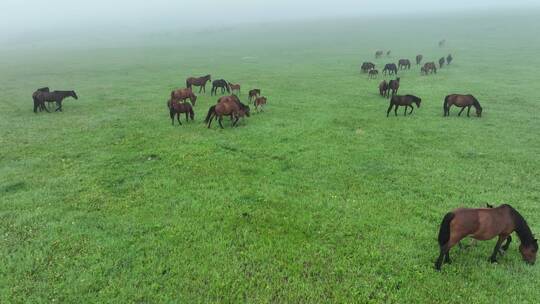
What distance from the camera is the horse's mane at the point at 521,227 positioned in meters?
7.97

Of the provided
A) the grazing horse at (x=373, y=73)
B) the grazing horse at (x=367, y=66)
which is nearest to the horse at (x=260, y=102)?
the grazing horse at (x=373, y=73)

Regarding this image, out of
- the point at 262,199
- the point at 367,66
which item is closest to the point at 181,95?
the point at 262,199

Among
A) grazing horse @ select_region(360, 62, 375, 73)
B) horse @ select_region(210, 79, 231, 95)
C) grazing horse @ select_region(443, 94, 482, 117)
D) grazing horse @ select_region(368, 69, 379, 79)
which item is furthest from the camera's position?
grazing horse @ select_region(360, 62, 375, 73)

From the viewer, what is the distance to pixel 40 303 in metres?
7.18

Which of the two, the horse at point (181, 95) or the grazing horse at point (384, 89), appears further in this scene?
the grazing horse at point (384, 89)

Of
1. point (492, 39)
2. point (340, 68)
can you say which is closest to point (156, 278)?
point (340, 68)

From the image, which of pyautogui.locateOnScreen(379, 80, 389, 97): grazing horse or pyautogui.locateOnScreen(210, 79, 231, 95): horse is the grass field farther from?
pyautogui.locateOnScreen(210, 79, 231, 95): horse

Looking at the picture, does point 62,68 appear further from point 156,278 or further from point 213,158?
point 156,278

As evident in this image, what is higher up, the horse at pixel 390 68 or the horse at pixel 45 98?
the horse at pixel 390 68

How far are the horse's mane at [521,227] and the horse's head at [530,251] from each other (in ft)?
0.20

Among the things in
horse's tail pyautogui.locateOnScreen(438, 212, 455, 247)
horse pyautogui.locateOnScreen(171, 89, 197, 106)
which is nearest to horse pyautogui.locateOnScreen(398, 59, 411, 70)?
horse pyautogui.locateOnScreen(171, 89, 197, 106)

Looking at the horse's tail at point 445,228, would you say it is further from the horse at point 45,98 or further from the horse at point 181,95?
the horse at point 45,98

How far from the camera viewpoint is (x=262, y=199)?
11031mm

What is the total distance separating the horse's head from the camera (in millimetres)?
8141
